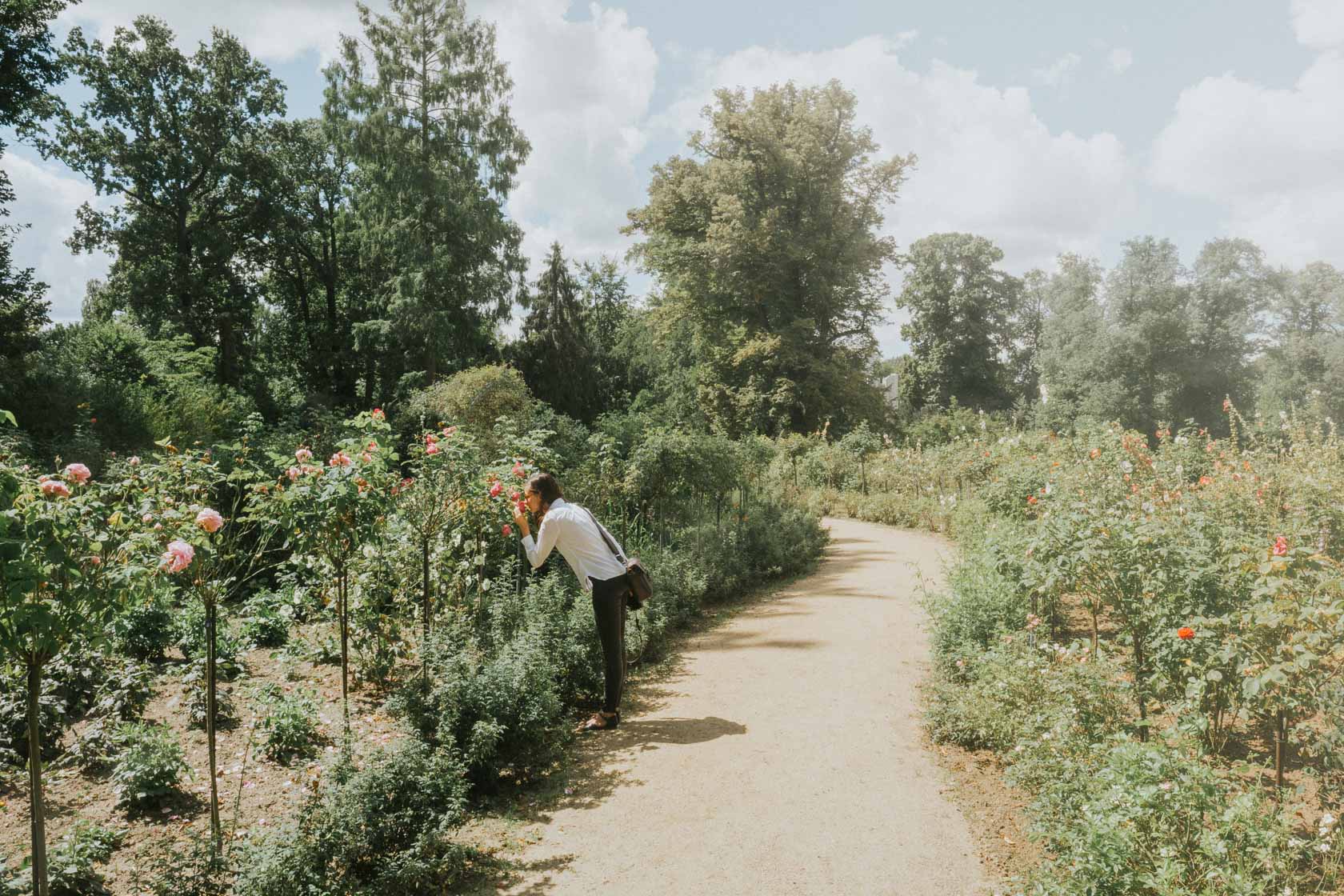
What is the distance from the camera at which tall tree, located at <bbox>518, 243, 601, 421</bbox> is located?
2508cm

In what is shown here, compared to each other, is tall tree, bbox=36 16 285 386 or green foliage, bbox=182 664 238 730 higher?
tall tree, bbox=36 16 285 386

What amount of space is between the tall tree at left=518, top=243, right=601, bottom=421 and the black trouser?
67.2 feet

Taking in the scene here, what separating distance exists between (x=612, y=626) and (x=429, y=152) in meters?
20.7

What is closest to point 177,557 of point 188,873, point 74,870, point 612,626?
point 74,870

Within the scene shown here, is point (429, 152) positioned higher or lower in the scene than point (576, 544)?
higher

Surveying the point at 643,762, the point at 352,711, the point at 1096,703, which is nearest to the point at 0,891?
the point at 352,711

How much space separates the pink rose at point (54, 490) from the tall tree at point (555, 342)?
22.6 meters

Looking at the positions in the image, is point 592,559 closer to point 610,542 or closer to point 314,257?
point 610,542

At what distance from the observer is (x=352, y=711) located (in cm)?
491

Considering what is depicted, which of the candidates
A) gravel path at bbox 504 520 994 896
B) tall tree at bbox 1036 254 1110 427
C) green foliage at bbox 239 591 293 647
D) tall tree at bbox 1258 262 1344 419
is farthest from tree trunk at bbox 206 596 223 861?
tall tree at bbox 1258 262 1344 419

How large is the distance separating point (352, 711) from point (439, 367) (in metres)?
21.4

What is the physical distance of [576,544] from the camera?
193 inches

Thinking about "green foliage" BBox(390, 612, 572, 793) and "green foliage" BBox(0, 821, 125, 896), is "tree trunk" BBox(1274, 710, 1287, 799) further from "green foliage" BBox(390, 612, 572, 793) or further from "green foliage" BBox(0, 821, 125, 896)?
"green foliage" BBox(0, 821, 125, 896)

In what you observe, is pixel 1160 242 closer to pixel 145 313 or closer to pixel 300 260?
pixel 300 260
